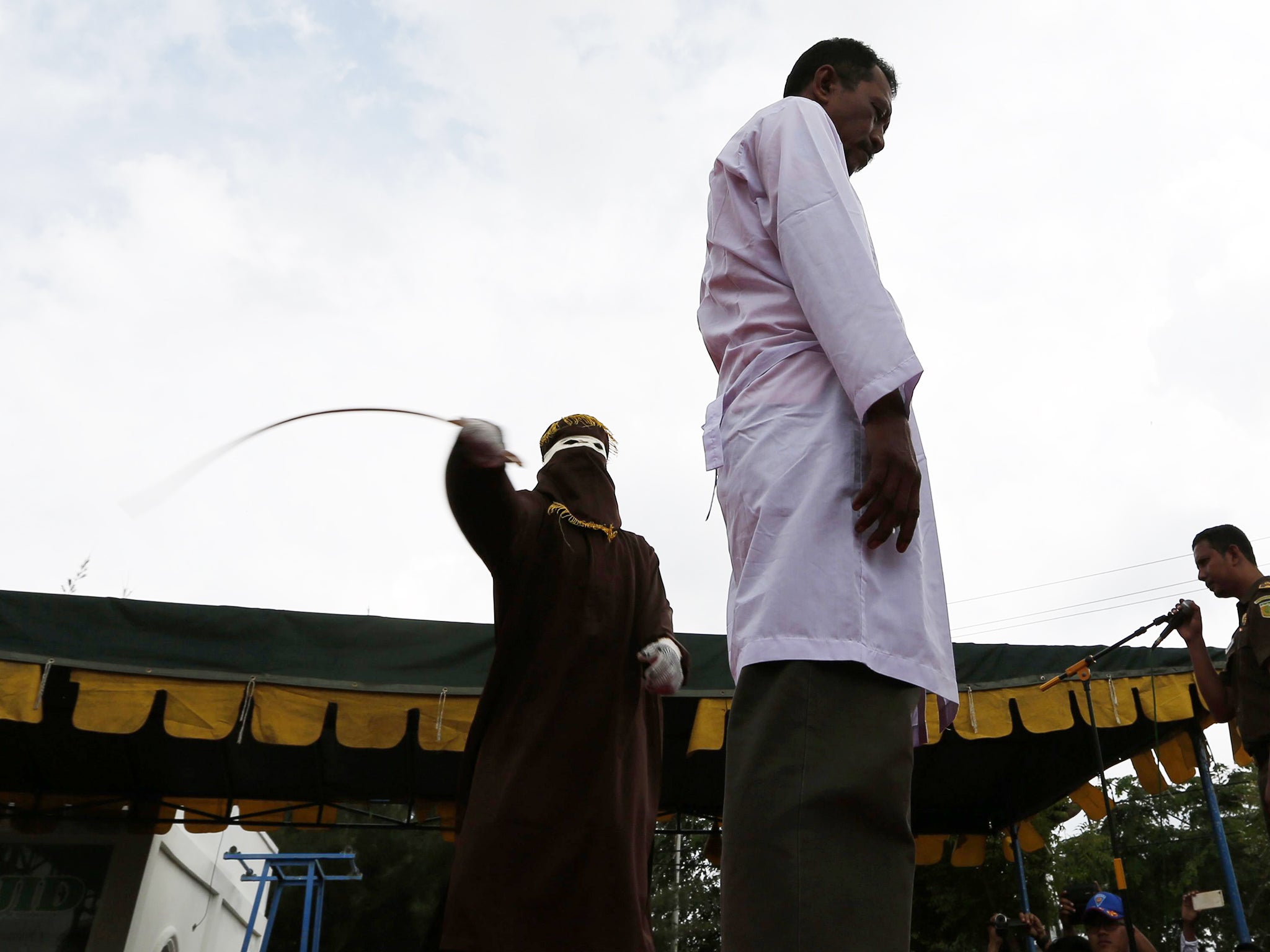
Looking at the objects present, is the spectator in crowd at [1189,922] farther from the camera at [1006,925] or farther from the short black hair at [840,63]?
the short black hair at [840,63]

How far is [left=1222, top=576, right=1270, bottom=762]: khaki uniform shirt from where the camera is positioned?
11.7 ft

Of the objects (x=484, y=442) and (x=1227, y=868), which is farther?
(x=1227, y=868)

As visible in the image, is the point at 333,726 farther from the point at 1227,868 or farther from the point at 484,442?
the point at 1227,868

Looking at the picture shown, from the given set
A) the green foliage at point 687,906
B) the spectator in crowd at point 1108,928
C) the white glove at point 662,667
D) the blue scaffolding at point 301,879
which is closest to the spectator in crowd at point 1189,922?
the spectator in crowd at point 1108,928

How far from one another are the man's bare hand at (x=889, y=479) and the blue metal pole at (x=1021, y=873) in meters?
5.62

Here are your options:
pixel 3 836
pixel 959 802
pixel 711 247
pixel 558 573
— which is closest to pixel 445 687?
pixel 558 573

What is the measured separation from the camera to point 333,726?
5855 mm

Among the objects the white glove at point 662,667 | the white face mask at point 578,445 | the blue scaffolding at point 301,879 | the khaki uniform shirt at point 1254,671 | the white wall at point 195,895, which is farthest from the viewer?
the blue scaffolding at point 301,879

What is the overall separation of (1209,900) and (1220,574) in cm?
181

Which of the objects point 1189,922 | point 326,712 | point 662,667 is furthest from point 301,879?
point 662,667

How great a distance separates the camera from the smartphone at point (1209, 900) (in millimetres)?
4477

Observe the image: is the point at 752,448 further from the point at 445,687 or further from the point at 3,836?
the point at 3,836

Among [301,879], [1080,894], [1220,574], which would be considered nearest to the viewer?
[1220,574]

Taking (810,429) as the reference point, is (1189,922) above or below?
below
